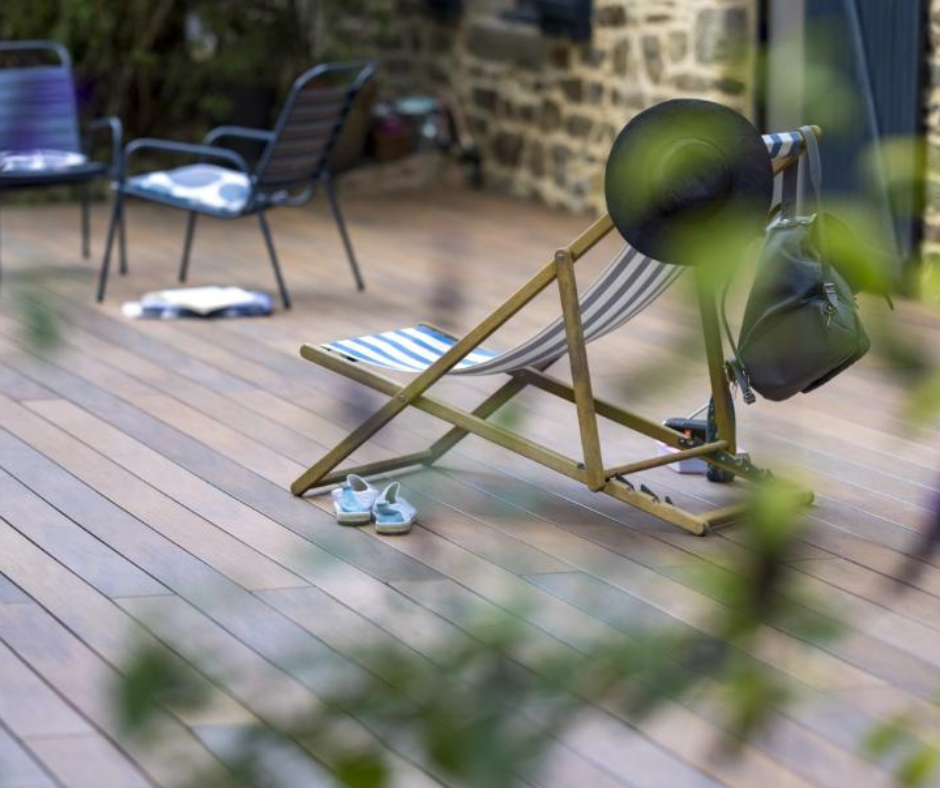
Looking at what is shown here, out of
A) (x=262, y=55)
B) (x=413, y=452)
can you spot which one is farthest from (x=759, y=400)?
(x=262, y=55)

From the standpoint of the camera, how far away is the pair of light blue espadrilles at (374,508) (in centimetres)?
320

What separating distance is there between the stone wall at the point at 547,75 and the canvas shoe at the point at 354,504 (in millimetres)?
3541

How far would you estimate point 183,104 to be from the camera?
27.3ft

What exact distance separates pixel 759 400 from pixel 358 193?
4.29 metres

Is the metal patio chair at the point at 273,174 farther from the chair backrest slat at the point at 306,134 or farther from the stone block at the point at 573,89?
the stone block at the point at 573,89

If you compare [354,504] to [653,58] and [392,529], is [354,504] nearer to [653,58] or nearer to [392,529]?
[392,529]

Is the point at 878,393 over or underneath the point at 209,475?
over

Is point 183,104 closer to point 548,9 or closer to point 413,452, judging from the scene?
point 548,9

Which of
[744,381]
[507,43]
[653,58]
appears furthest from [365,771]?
[507,43]

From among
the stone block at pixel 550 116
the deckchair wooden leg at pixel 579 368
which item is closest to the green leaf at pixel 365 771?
the deckchair wooden leg at pixel 579 368

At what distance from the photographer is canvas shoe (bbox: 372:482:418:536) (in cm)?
319

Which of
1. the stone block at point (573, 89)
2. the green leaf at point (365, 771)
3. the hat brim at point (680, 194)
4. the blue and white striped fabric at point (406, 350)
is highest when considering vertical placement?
the hat brim at point (680, 194)

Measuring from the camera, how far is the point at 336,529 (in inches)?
27.5

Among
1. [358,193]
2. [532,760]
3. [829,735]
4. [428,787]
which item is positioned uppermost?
[532,760]
